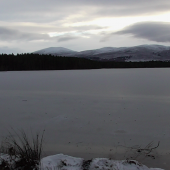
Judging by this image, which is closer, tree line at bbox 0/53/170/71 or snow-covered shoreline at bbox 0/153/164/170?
snow-covered shoreline at bbox 0/153/164/170

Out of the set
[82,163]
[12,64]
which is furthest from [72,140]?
[12,64]

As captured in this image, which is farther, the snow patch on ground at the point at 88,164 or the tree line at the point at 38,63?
the tree line at the point at 38,63

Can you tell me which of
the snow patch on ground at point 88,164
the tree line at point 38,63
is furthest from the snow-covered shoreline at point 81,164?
the tree line at point 38,63

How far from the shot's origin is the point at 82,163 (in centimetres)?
258

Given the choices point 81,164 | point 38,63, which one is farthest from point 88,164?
point 38,63

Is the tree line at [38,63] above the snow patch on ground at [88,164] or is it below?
above

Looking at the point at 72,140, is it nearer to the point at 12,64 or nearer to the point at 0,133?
the point at 0,133

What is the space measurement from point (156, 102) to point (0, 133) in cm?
488

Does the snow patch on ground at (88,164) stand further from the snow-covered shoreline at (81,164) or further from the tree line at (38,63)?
the tree line at (38,63)

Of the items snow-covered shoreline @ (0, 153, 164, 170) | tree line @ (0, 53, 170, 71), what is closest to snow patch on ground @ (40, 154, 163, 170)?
snow-covered shoreline @ (0, 153, 164, 170)

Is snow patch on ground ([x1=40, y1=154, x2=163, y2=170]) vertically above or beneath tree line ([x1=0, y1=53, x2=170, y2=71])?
beneath

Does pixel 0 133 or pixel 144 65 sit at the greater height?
pixel 144 65

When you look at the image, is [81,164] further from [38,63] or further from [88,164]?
[38,63]

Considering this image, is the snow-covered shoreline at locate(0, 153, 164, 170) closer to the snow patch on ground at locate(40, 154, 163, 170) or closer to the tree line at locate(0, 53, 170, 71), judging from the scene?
the snow patch on ground at locate(40, 154, 163, 170)
